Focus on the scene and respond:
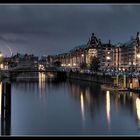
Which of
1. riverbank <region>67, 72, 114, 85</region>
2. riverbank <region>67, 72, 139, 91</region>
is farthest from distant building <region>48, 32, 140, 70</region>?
riverbank <region>67, 72, 139, 91</region>

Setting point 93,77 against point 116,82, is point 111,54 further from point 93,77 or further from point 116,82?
point 116,82

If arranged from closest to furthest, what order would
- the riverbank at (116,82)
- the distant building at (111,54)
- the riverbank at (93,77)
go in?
the riverbank at (116,82) → the riverbank at (93,77) → the distant building at (111,54)

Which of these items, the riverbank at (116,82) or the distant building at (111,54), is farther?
the distant building at (111,54)

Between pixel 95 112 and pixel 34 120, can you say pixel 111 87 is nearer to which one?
pixel 95 112

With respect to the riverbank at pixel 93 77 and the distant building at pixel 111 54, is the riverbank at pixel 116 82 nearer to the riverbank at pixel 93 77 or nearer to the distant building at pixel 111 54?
the riverbank at pixel 93 77

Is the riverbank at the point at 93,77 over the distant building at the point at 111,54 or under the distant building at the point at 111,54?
under

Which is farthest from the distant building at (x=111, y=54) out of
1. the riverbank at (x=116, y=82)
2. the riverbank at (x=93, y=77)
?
the riverbank at (x=116, y=82)

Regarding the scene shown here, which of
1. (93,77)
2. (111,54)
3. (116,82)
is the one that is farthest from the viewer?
(111,54)

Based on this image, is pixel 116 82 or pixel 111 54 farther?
pixel 111 54

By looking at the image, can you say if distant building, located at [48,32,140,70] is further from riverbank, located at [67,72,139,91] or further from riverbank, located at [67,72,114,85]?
riverbank, located at [67,72,139,91]

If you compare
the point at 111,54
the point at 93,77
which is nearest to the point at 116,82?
the point at 93,77

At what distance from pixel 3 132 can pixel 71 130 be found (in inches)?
274

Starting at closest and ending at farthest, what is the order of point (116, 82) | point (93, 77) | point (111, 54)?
1. point (116, 82)
2. point (93, 77)
3. point (111, 54)

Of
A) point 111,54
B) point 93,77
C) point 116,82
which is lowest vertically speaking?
point 116,82
